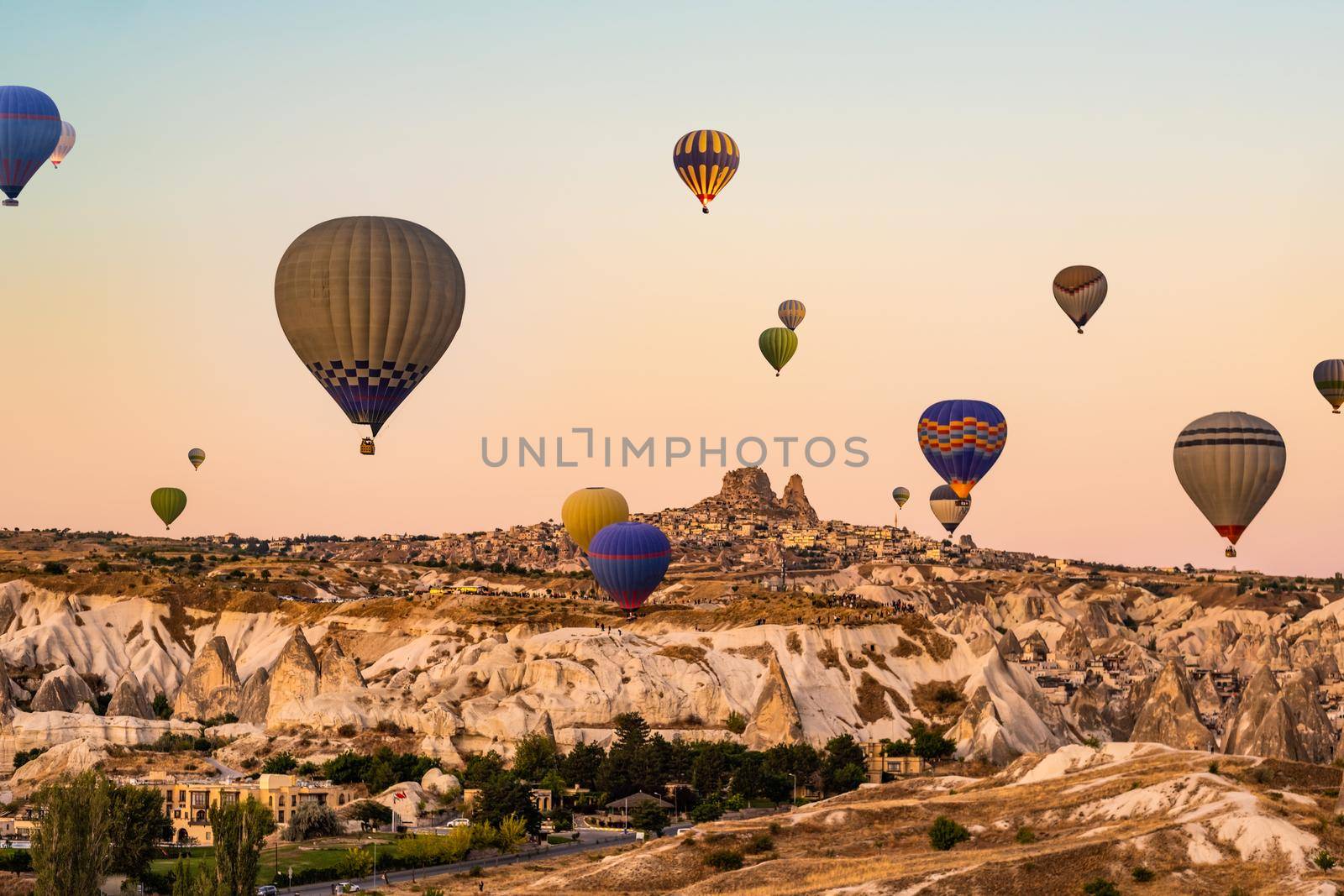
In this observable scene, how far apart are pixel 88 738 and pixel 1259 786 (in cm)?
8417

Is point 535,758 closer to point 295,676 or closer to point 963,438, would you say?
point 295,676

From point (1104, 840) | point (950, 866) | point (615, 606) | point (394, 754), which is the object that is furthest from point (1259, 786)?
point (615, 606)

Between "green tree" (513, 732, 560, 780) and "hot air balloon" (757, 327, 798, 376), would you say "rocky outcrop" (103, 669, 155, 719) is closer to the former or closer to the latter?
"green tree" (513, 732, 560, 780)

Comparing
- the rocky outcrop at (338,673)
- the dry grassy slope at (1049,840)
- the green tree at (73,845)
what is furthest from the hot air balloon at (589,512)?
the green tree at (73,845)

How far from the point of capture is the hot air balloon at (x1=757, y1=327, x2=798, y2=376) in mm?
165125

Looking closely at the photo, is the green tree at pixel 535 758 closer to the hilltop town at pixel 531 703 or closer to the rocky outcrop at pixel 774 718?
the hilltop town at pixel 531 703

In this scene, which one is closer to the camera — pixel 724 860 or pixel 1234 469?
pixel 724 860

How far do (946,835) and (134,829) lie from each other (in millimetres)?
38987

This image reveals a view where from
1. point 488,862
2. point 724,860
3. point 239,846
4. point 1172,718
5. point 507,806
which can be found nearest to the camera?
point 239,846

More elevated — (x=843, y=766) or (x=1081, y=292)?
(x=1081, y=292)

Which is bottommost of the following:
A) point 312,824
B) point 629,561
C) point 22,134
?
point 312,824

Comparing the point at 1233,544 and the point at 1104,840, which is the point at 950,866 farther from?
the point at 1233,544

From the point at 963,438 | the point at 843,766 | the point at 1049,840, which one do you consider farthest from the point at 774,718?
the point at 1049,840

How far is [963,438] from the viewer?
132 m
